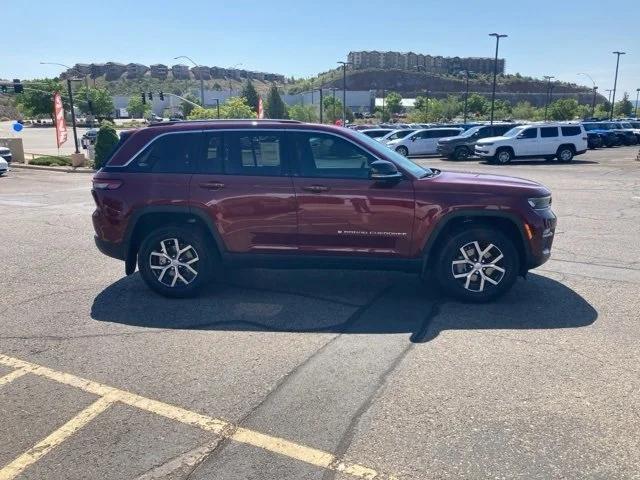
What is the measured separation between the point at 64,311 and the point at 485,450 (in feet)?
13.9

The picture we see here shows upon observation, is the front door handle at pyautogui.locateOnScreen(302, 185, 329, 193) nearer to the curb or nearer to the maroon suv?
the maroon suv

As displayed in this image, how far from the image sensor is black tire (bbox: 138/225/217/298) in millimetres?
5496

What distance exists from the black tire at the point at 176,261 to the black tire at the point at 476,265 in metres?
2.41

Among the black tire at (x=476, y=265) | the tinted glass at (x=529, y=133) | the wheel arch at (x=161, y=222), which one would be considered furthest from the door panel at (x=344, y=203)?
the tinted glass at (x=529, y=133)

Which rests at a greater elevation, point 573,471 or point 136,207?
point 136,207

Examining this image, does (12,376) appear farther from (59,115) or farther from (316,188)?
(59,115)

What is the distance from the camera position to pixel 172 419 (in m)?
3.32

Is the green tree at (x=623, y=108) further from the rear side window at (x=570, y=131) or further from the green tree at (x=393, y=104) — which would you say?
the rear side window at (x=570, y=131)

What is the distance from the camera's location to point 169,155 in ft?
18.0

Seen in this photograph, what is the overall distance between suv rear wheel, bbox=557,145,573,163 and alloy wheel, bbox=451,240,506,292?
72.4 feet

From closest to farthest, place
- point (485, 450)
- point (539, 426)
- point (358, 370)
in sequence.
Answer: point (485, 450) → point (539, 426) → point (358, 370)

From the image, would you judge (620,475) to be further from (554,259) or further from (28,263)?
(28,263)

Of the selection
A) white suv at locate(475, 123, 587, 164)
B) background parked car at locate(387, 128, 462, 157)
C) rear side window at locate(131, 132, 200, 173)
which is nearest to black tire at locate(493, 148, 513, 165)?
white suv at locate(475, 123, 587, 164)

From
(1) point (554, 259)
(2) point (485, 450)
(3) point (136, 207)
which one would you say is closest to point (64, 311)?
(3) point (136, 207)
